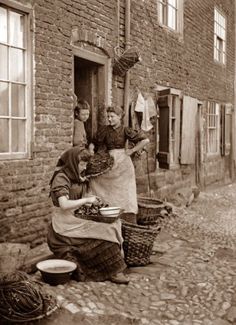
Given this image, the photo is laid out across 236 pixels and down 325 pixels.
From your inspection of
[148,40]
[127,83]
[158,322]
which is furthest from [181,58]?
[158,322]

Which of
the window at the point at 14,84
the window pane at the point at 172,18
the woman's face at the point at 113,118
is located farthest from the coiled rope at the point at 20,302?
the window pane at the point at 172,18

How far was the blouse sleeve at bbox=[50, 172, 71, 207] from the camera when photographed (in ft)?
14.3

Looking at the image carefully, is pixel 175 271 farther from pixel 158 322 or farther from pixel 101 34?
pixel 101 34

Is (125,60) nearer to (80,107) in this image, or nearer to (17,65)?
(80,107)

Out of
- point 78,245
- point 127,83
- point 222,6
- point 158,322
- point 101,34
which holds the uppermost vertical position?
point 222,6

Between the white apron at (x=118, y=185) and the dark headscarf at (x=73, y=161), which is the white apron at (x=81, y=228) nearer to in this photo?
the dark headscarf at (x=73, y=161)

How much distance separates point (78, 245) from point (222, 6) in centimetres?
1150

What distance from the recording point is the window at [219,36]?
13.4 meters

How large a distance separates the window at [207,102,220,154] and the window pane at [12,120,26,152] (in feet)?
26.5

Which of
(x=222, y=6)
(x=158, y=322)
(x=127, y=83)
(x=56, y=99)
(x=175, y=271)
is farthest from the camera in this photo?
(x=222, y=6)

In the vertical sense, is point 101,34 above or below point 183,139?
above

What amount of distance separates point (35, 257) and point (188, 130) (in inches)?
252

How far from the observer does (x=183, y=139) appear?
34.0 feet

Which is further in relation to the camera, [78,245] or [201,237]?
[201,237]
